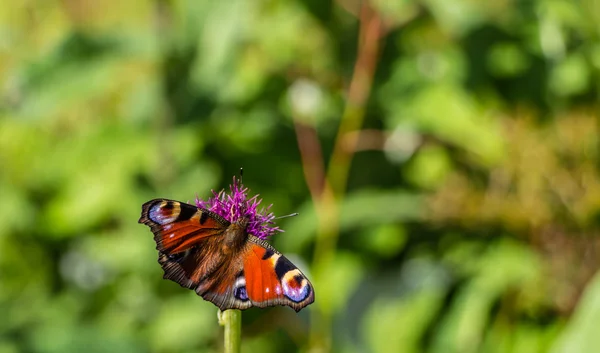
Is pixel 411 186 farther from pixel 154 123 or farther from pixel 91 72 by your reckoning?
pixel 91 72

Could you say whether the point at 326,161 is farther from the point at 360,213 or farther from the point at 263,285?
the point at 263,285

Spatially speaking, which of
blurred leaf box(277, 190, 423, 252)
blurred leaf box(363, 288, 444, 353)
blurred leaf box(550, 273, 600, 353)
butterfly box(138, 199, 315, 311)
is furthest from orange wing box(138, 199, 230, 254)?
blurred leaf box(363, 288, 444, 353)

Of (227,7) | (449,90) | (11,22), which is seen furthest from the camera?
(11,22)

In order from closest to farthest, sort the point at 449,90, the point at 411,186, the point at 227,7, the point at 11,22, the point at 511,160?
the point at 227,7, the point at 511,160, the point at 449,90, the point at 411,186, the point at 11,22

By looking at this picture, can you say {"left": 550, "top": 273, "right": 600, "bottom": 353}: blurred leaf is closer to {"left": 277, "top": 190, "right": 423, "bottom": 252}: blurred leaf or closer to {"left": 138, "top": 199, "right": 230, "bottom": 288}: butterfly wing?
{"left": 277, "top": 190, "right": 423, "bottom": 252}: blurred leaf

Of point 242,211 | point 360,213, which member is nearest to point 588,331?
point 360,213

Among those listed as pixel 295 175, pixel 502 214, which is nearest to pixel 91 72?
pixel 295 175
